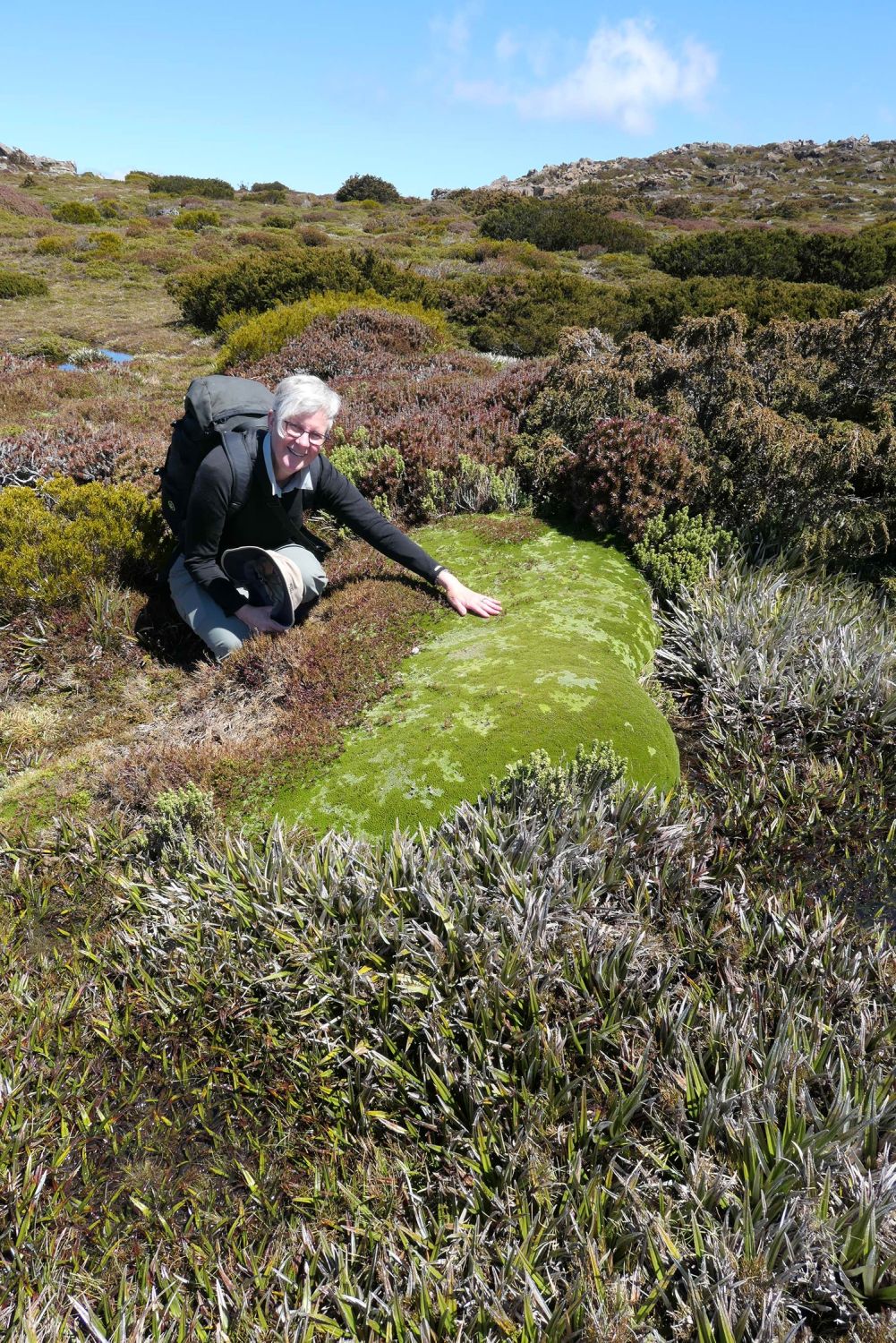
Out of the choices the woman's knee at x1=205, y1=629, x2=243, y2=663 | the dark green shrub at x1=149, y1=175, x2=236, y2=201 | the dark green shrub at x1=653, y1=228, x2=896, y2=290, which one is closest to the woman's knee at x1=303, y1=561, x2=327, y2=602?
the woman's knee at x1=205, y1=629, x2=243, y2=663

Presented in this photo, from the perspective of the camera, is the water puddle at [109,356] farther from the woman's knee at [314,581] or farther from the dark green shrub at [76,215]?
the dark green shrub at [76,215]

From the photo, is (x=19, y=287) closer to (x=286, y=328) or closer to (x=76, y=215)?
(x=286, y=328)

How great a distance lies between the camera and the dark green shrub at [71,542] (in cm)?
601

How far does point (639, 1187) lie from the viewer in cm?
237

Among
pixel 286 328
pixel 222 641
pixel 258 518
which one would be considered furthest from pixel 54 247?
pixel 222 641

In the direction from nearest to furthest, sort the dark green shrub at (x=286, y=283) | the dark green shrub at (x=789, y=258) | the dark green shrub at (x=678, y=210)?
1. the dark green shrub at (x=286, y=283)
2. the dark green shrub at (x=789, y=258)
3. the dark green shrub at (x=678, y=210)

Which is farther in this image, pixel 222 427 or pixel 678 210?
pixel 678 210

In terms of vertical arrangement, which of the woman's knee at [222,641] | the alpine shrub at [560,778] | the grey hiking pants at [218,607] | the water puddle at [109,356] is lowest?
the alpine shrub at [560,778]

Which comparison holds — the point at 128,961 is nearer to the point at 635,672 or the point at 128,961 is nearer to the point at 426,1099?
the point at 426,1099

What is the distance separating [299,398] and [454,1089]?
11.9 ft

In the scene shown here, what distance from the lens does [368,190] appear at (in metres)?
58.0

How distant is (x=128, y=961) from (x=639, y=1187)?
2.21 m

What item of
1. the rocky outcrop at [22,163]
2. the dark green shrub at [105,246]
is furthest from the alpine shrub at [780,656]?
the rocky outcrop at [22,163]

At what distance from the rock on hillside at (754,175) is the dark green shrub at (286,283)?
130 ft
